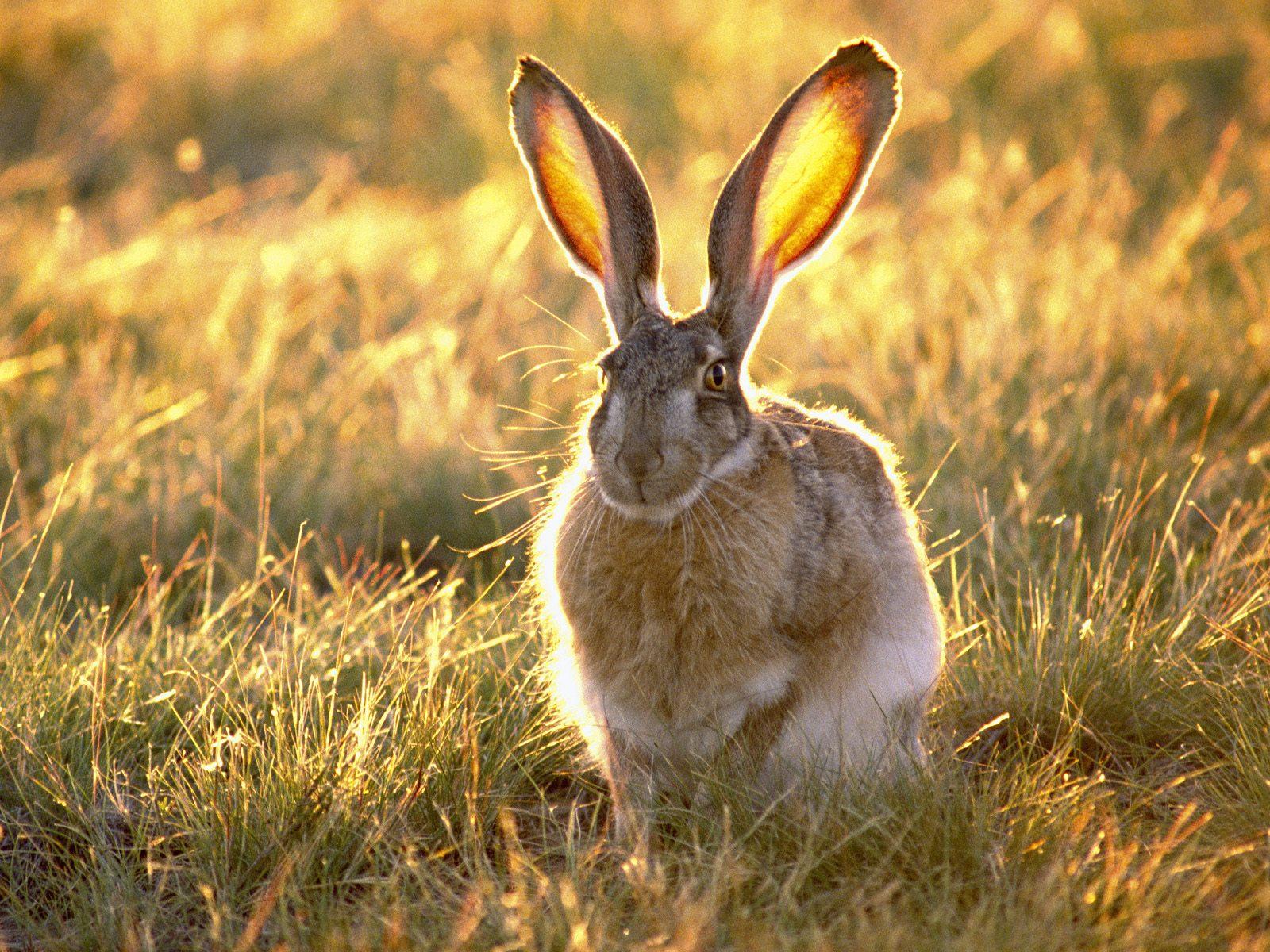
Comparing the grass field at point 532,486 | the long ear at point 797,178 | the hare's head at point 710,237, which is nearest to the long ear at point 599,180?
the hare's head at point 710,237

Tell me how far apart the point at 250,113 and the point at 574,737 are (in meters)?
7.61

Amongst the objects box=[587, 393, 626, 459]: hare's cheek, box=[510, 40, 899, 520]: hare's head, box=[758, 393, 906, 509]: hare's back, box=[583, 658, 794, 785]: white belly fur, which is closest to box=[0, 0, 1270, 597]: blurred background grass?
box=[758, 393, 906, 509]: hare's back

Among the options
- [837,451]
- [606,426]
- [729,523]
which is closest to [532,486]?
[606,426]

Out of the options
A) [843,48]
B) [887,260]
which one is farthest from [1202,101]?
[843,48]

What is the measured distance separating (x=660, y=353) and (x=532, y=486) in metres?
0.61

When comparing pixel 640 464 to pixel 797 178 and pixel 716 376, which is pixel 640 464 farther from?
pixel 797 178

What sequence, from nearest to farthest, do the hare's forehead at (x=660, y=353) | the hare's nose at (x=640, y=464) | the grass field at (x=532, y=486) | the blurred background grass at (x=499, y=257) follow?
1. the grass field at (x=532, y=486)
2. the hare's nose at (x=640, y=464)
3. the hare's forehead at (x=660, y=353)
4. the blurred background grass at (x=499, y=257)

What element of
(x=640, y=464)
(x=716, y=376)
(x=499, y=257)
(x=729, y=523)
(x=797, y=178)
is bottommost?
(x=729, y=523)

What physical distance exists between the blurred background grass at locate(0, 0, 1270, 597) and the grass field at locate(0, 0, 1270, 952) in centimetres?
3

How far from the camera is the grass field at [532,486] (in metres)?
2.88

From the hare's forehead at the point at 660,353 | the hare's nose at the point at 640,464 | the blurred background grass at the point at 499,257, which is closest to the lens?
the hare's nose at the point at 640,464

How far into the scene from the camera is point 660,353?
317 cm

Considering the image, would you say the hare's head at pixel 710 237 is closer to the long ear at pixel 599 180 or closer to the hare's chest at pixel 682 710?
the long ear at pixel 599 180

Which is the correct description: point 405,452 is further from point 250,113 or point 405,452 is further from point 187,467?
point 250,113
